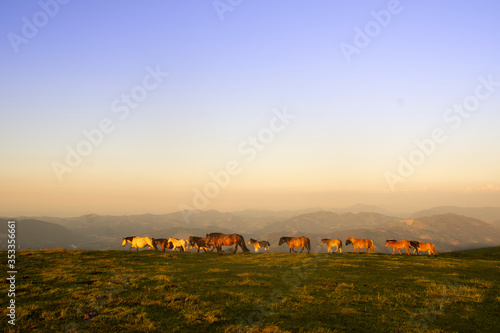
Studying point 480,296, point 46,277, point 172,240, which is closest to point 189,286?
point 46,277

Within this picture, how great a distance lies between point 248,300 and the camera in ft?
40.1

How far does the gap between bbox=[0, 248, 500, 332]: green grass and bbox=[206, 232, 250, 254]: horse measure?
16677 millimetres

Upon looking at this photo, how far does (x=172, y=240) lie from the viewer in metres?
41.4

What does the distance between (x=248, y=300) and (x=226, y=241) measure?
81.6 feet

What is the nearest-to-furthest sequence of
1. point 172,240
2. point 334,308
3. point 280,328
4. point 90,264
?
point 280,328
point 334,308
point 90,264
point 172,240

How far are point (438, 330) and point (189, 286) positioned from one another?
422 inches

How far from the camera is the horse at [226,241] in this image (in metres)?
36.0

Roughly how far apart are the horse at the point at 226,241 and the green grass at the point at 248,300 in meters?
16.7

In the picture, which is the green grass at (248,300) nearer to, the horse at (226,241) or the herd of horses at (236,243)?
the herd of horses at (236,243)

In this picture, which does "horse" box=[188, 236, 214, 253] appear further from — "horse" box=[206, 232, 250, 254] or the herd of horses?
"horse" box=[206, 232, 250, 254]

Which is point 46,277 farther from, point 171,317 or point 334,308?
point 334,308

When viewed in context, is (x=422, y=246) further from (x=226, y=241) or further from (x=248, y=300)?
(x=248, y=300)

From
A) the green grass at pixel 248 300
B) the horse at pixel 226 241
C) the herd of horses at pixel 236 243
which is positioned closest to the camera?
the green grass at pixel 248 300

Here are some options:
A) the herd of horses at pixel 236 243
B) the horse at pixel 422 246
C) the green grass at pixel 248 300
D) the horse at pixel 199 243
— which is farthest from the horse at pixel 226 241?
the horse at pixel 422 246
